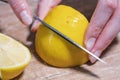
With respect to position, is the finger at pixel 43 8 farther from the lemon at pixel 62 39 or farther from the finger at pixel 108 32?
the finger at pixel 108 32

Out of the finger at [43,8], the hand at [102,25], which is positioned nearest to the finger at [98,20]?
the hand at [102,25]

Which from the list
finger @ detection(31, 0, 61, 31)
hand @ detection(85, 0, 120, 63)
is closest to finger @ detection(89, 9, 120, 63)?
hand @ detection(85, 0, 120, 63)

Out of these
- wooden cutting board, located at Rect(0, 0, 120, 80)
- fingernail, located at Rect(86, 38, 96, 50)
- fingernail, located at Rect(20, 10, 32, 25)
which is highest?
fingernail, located at Rect(20, 10, 32, 25)

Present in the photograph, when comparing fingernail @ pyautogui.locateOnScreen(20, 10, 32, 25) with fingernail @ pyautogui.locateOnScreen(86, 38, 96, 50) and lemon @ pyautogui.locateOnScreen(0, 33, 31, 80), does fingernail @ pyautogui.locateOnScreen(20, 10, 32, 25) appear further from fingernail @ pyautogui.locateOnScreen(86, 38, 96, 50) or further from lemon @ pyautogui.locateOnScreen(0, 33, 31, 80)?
fingernail @ pyautogui.locateOnScreen(86, 38, 96, 50)

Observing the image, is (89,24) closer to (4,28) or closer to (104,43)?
(104,43)

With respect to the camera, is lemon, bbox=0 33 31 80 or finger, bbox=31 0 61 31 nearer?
lemon, bbox=0 33 31 80

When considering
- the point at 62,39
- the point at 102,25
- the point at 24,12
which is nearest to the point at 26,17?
the point at 24,12
